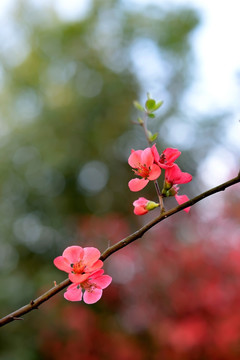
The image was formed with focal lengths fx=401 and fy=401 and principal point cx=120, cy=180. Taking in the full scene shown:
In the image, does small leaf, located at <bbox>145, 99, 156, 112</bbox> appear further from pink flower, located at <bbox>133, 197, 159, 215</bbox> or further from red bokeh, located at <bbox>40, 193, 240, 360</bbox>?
red bokeh, located at <bbox>40, 193, 240, 360</bbox>

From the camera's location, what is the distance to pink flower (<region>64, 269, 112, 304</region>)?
0.49m

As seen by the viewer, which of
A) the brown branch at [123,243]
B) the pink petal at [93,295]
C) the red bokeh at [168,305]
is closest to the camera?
the brown branch at [123,243]

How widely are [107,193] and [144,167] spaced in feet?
14.6

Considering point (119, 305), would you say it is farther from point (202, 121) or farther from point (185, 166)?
point (202, 121)

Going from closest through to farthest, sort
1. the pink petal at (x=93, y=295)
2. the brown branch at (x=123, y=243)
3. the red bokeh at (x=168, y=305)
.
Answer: the brown branch at (x=123, y=243), the pink petal at (x=93, y=295), the red bokeh at (x=168, y=305)

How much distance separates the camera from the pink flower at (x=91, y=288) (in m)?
0.49

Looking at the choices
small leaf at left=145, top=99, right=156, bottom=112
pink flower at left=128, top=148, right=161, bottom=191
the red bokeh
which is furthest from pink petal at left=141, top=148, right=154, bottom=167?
the red bokeh

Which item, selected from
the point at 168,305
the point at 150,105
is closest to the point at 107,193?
the point at 168,305

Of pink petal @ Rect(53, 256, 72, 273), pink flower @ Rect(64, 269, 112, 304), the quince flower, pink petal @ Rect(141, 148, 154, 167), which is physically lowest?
pink flower @ Rect(64, 269, 112, 304)

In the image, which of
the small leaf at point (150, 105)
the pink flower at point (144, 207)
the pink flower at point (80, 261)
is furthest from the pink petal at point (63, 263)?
the small leaf at point (150, 105)

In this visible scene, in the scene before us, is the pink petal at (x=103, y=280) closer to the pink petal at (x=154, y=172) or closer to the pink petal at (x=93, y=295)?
the pink petal at (x=93, y=295)

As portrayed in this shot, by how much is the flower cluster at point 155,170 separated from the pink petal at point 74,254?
0.09 m

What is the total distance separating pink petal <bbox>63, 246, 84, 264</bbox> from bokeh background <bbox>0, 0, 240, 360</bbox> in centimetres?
236

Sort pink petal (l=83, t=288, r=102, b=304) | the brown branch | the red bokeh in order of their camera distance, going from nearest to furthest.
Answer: the brown branch → pink petal (l=83, t=288, r=102, b=304) → the red bokeh
